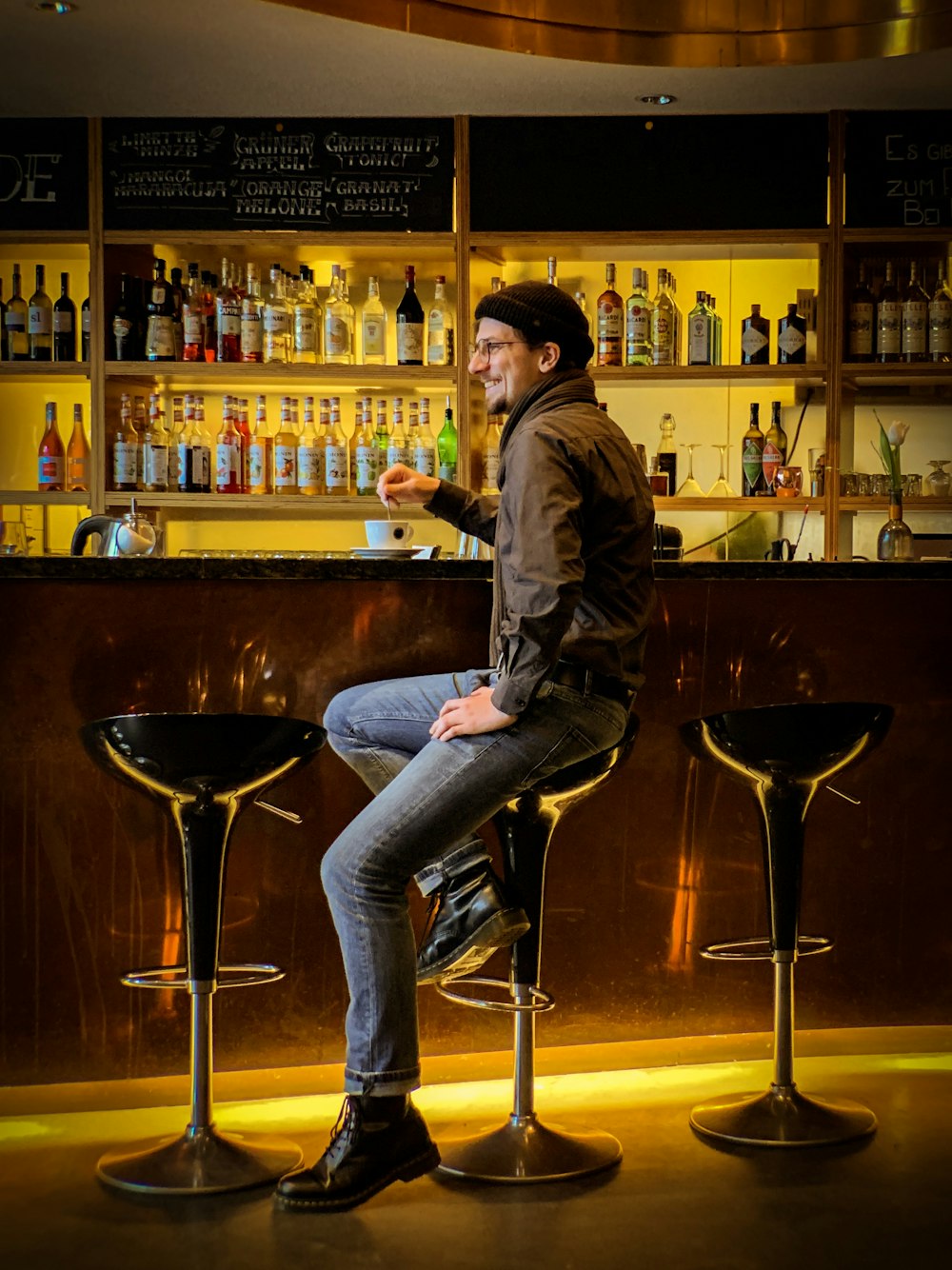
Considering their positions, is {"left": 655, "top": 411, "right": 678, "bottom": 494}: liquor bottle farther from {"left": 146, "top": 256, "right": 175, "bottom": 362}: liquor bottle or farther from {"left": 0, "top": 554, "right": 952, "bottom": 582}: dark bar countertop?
{"left": 0, "top": 554, "right": 952, "bottom": 582}: dark bar countertop

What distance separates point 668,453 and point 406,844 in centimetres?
271

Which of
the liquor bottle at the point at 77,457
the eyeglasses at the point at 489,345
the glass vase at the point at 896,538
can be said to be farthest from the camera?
the liquor bottle at the point at 77,457

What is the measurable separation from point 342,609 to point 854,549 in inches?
105

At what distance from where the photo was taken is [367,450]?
431 centimetres

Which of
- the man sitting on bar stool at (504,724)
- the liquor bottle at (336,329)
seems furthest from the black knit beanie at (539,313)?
the liquor bottle at (336,329)

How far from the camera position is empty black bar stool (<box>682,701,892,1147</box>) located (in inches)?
84.8

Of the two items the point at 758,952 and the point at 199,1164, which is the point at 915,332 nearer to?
the point at 758,952

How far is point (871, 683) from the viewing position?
2574 mm

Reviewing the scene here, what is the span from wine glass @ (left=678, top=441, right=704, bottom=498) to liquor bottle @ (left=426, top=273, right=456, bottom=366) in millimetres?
778

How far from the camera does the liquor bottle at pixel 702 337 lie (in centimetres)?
423

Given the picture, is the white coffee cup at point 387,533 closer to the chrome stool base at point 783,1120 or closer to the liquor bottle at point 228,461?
the chrome stool base at point 783,1120

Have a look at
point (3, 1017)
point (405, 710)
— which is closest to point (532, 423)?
point (405, 710)

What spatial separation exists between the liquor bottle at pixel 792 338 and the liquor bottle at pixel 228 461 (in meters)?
1.60

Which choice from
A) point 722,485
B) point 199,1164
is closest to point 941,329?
point 722,485
